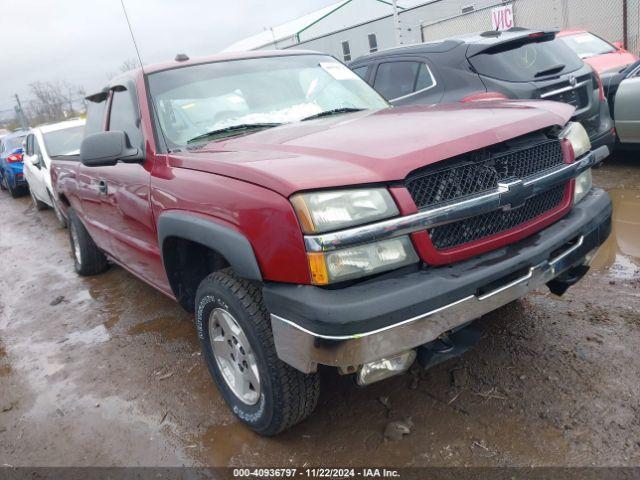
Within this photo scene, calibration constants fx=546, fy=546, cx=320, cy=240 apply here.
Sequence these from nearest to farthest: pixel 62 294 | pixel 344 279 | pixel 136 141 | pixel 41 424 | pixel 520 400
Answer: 1. pixel 344 279
2. pixel 520 400
3. pixel 41 424
4. pixel 136 141
5. pixel 62 294

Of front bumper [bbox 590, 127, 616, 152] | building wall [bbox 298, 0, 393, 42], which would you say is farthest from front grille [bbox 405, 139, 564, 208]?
building wall [bbox 298, 0, 393, 42]

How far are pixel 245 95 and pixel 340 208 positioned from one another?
158cm

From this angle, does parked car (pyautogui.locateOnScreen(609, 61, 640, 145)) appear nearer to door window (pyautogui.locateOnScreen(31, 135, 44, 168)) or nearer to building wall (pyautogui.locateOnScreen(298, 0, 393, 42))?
door window (pyautogui.locateOnScreen(31, 135, 44, 168))

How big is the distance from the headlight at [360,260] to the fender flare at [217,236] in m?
0.29

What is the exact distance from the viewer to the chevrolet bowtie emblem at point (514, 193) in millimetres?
2248

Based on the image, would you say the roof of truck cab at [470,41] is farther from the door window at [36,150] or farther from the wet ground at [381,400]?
the door window at [36,150]

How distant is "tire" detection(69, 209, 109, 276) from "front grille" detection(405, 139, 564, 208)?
408 cm

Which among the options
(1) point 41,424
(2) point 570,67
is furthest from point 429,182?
(2) point 570,67

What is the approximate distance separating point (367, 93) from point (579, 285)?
1.95m

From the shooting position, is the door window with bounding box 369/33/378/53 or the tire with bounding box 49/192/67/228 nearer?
the tire with bounding box 49/192/67/228

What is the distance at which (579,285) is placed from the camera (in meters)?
3.71

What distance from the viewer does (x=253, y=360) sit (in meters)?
2.46

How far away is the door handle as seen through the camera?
380cm

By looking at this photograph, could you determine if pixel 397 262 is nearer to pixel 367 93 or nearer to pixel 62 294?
pixel 367 93
